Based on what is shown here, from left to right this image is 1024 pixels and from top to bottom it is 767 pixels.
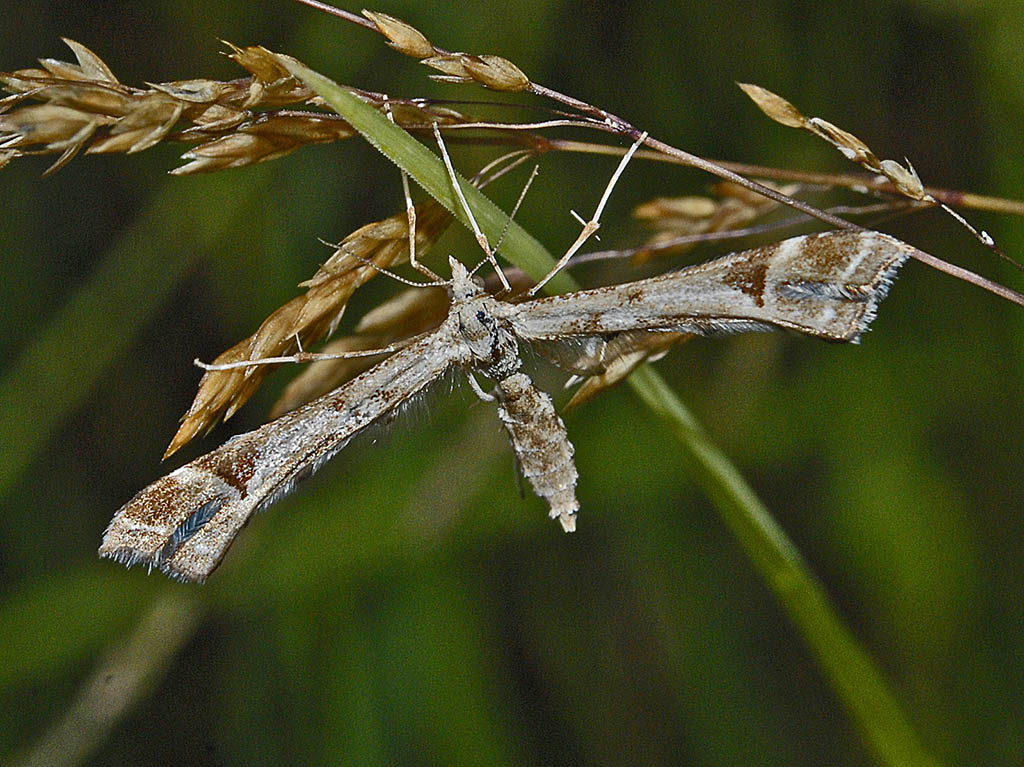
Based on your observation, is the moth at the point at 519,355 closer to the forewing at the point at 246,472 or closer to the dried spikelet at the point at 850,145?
the forewing at the point at 246,472

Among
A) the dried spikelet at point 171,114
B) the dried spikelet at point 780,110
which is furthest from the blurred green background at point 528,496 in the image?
the dried spikelet at point 171,114

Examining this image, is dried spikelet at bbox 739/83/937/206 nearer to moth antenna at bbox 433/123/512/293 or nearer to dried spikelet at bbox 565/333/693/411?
dried spikelet at bbox 565/333/693/411

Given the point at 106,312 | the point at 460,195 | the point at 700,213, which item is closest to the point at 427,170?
the point at 460,195

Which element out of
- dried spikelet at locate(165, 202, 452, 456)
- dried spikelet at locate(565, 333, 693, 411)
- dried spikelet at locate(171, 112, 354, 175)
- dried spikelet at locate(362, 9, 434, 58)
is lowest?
dried spikelet at locate(565, 333, 693, 411)

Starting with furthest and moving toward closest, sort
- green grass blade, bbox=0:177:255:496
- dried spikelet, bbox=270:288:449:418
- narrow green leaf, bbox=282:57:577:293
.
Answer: green grass blade, bbox=0:177:255:496 → dried spikelet, bbox=270:288:449:418 → narrow green leaf, bbox=282:57:577:293

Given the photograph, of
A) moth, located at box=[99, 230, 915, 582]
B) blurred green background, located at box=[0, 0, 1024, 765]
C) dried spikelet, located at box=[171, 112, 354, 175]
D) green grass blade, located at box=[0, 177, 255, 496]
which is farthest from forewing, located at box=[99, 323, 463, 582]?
green grass blade, located at box=[0, 177, 255, 496]

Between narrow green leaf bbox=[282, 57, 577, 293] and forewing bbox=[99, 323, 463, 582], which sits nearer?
narrow green leaf bbox=[282, 57, 577, 293]

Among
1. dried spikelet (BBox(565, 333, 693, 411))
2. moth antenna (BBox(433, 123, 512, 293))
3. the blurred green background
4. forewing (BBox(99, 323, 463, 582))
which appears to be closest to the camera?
moth antenna (BBox(433, 123, 512, 293))
